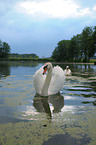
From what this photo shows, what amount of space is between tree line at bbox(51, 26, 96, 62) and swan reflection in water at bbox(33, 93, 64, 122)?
5283 cm

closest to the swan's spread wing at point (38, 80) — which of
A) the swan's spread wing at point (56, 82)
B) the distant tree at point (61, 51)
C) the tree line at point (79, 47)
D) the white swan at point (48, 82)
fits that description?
the white swan at point (48, 82)

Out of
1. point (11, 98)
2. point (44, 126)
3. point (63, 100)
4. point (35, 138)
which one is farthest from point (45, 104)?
point (35, 138)

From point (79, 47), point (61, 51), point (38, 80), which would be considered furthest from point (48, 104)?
point (61, 51)

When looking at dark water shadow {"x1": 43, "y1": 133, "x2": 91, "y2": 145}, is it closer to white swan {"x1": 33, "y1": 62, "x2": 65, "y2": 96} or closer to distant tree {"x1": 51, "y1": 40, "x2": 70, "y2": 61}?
white swan {"x1": 33, "y1": 62, "x2": 65, "y2": 96}

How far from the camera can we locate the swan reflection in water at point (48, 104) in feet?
18.0

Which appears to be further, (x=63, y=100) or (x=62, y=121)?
(x=63, y=100)

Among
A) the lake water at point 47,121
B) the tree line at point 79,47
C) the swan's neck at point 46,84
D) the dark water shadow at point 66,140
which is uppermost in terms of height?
the tree line at point 79,47

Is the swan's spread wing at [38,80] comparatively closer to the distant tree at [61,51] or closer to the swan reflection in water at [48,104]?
the swan reflection in water at [48,104]

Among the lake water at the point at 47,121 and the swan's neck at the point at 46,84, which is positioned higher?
the swan's neck at the point at 46,84

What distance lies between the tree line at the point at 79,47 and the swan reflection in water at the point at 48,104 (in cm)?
5283

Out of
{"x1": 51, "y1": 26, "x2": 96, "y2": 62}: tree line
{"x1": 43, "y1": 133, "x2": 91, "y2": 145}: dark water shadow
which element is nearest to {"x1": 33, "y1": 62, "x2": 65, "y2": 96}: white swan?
{"x1": 43, "y1": 133, "x2": 91, "y2": 145}: dark water shadow

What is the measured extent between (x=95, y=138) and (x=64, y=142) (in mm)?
665

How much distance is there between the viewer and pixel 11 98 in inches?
276

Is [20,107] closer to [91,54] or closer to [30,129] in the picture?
[30,129]
